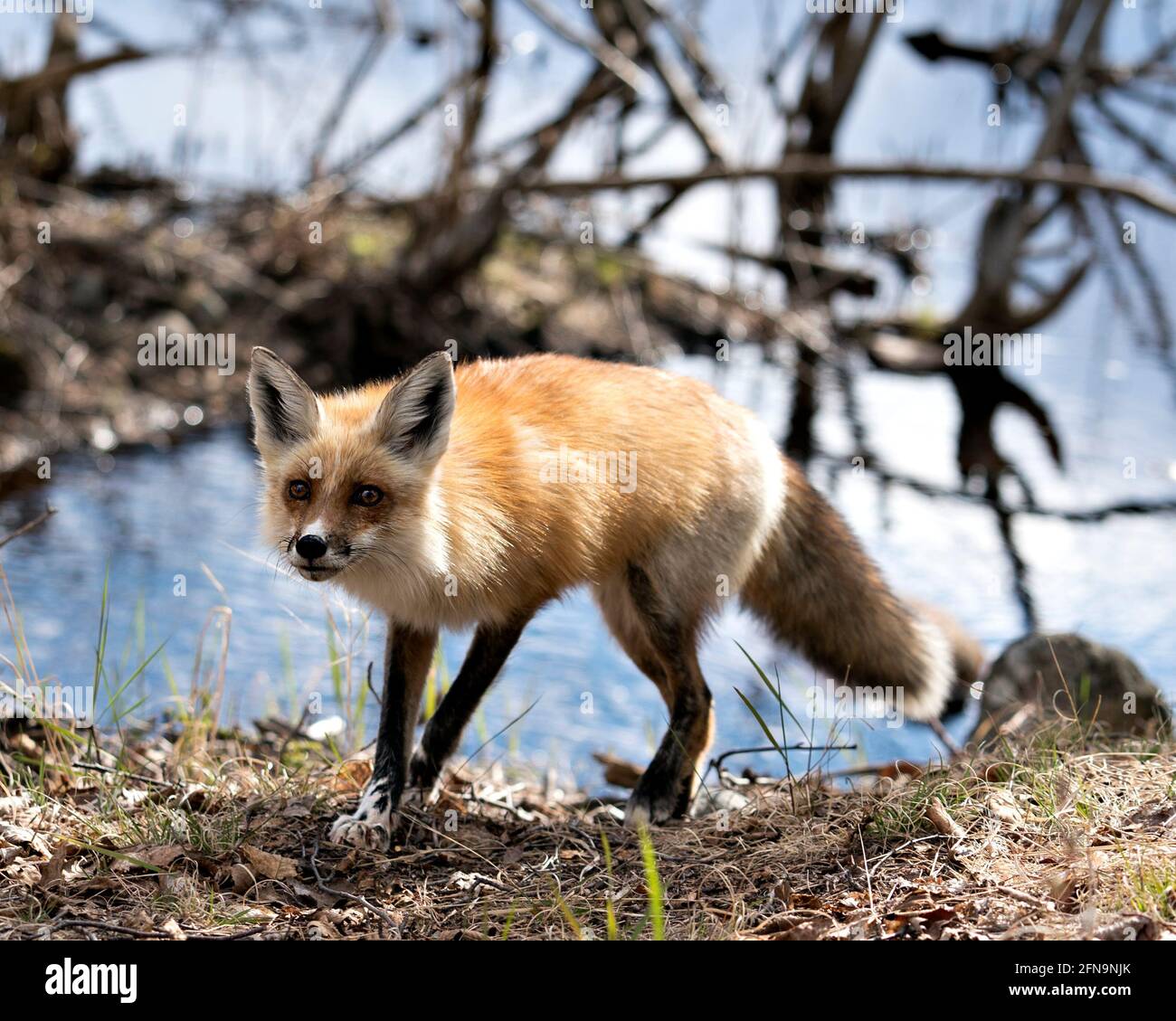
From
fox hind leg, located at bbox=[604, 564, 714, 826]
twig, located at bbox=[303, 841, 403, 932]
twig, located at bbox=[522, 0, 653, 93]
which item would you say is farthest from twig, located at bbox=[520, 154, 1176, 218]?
twig, located at bbox=[303, 841, 403, 932]

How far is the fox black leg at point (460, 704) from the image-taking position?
12.3 ft

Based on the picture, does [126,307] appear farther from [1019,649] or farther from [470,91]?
[1019,649]

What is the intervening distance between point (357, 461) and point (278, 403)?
1.16ft

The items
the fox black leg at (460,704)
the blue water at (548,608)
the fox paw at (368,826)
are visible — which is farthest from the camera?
the blue water at (548,608)

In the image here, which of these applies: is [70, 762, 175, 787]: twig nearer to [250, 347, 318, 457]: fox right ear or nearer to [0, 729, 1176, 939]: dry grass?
[0, 729, 1176, 939]: dry grass

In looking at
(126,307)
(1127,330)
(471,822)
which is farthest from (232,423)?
(1127,330)

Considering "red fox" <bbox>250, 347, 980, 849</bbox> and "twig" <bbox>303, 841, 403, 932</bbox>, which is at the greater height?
"red fox" <bbox>250, 347, 980, 849</bbox>

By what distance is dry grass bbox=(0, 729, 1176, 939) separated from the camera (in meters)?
2.73

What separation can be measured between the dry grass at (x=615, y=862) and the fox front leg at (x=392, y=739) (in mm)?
78

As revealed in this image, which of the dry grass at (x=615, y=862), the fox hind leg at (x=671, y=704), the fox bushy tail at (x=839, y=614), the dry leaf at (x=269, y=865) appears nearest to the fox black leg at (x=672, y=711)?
the fox hind leg at (x=671, y=704)

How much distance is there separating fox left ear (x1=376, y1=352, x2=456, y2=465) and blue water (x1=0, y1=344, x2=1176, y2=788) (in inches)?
30.8

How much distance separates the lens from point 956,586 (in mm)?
7562

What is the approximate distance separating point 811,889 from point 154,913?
1.73 meters

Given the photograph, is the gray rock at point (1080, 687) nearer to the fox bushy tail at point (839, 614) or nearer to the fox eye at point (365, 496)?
the fox bushy tail at point (839, 614)
